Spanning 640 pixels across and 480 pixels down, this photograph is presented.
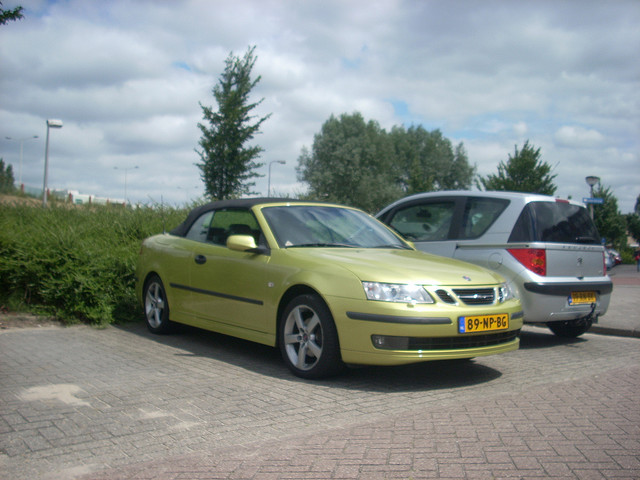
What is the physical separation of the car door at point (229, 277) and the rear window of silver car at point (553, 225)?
2.99m

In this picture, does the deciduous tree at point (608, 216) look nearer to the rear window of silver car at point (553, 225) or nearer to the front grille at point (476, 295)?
the rear window of silver car at point (553, 225)

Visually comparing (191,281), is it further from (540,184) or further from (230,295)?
(540,184)

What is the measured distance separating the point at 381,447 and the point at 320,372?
1.58 metres

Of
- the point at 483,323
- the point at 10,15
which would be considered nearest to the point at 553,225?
the point at 483,323

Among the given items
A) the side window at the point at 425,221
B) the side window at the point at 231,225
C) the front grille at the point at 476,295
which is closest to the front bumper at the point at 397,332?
the front grille at the point at 476,295

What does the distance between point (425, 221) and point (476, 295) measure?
3053 millimetres

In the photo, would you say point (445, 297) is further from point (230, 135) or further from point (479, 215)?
point (230, 135)

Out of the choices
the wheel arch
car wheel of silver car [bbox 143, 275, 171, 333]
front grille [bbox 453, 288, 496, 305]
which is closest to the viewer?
front grille [bbox 453, 288, 496, 305]

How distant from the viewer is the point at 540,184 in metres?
32.7

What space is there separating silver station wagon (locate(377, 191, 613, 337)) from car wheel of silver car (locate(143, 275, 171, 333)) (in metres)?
3.16

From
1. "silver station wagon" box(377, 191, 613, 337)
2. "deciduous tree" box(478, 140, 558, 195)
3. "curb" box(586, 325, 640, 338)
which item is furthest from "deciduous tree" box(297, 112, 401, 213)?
"silver station wagon" box(377, 191, 613, 337)

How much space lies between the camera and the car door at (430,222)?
25.4 ft

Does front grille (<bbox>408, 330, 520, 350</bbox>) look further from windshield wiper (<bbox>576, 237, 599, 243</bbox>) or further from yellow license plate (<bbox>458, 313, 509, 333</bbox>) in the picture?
windshield wiper (<bbox>576, 237, 599, 243</bbox>)

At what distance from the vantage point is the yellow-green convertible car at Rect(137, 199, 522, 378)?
489 centimetres
